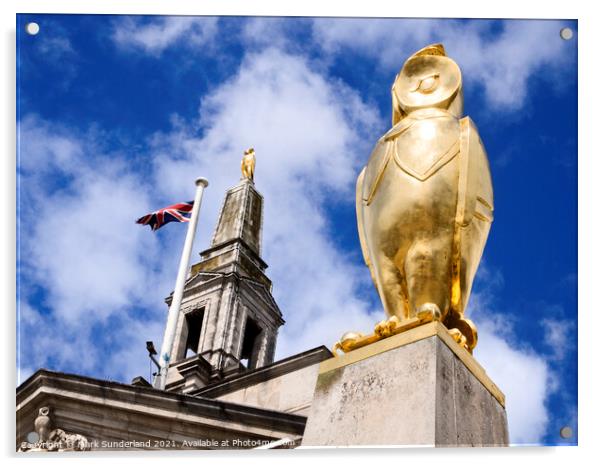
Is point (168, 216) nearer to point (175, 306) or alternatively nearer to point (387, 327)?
point (175, 306)

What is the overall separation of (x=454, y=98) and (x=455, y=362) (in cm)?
201

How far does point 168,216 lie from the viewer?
14.3 metres

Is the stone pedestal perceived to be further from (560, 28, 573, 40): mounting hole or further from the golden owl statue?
(560, 28, 573, 40): mounting hole

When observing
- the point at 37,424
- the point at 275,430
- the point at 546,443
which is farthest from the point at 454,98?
the point at 37,424

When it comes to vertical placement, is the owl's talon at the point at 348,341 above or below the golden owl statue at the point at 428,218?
below

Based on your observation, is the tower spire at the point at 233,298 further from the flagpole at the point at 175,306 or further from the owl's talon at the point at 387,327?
the owl's talon at the point at 387,327

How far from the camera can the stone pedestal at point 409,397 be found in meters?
4.78

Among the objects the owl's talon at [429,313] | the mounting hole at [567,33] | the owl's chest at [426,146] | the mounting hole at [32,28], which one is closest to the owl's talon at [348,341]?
the owl's talon at [429,313]

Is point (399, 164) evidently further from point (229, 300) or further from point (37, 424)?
point (229, 300)

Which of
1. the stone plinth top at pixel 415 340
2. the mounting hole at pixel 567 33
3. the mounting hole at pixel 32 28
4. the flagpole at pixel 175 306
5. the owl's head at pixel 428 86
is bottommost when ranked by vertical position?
the stone plinth top at pixel 415 340

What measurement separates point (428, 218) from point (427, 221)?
0.07 ft

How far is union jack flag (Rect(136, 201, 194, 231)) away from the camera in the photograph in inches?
427

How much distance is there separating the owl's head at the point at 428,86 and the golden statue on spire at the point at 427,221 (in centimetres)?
19
